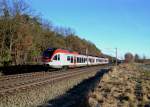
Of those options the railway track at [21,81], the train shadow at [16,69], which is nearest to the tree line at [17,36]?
the train shadow at [16,69]

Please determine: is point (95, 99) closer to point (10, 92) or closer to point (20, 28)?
point (10, 92)

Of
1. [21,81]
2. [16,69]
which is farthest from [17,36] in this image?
[21,81]

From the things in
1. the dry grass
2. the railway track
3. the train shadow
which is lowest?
the dry grass

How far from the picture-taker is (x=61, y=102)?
17406 mm

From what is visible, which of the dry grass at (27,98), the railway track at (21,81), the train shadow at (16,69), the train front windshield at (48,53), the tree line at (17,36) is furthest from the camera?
the tree line at (17,36)

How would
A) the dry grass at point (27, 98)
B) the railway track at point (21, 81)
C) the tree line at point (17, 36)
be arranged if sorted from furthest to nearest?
the tree line at point (17, 36) < the railway track at point (21, 81) < the dry grass at point (27, 98)

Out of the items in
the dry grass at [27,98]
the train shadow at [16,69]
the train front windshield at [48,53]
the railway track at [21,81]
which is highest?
the train front windshield at [48,53]

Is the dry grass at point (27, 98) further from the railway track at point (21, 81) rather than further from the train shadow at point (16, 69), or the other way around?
the train shadow at point (16, 69)

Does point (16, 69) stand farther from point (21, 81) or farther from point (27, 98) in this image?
point (27, 98)

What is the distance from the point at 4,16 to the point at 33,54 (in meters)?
12.8

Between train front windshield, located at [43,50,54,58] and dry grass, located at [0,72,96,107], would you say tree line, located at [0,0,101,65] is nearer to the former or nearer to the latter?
train front windshield, located at [43,50,54,58]

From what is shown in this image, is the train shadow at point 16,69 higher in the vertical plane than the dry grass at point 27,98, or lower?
higher

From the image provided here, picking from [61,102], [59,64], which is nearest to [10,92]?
[61,102]

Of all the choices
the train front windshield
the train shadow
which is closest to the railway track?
the train shadow
